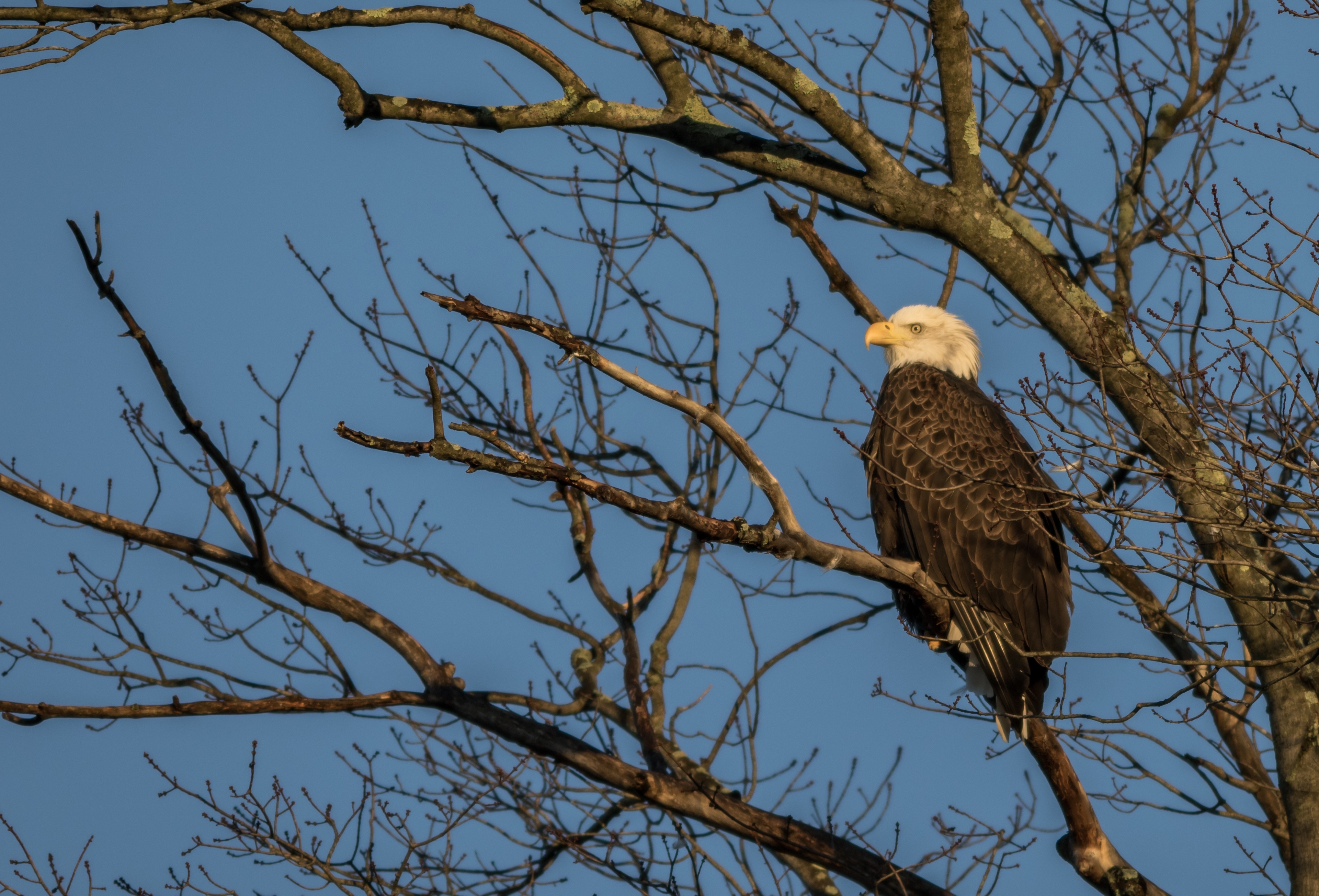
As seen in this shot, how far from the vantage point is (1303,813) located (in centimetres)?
493

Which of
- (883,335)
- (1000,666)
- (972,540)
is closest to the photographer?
(1000,666)

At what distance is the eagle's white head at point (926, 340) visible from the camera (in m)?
7.04

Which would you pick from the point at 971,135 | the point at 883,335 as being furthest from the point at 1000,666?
the point at 971,135

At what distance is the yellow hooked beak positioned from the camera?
6.99 meters

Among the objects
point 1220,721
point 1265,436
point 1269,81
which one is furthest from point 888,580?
point 1269,81

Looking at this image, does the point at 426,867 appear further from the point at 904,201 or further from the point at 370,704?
the point at 904,201

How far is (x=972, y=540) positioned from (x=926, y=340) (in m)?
1.60

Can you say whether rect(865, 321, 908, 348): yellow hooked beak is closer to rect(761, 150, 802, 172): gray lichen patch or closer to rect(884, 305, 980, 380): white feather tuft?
rect(884, 305, 980, 380): white feather tuft

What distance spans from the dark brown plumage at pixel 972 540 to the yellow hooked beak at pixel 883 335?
0.61m

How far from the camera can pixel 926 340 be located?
282 inches

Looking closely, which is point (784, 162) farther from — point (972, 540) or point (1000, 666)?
point (1000, 666)

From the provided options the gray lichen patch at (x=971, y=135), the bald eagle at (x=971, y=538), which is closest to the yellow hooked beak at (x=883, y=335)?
the bald eagle at (x=971, y=538)

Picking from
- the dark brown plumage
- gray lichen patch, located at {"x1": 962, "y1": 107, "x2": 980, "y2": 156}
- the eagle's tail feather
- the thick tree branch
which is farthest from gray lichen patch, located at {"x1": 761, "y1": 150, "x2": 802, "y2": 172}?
the thick tree branch

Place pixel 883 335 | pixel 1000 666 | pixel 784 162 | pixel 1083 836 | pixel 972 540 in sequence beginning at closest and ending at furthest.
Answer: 1. pixel 1083 836
2. pixel 784 162
3. pixel 1000 666
4. pixel 972 540
5. pixel 883 335
